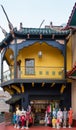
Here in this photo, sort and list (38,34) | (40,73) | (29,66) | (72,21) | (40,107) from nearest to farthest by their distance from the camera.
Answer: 1. (72,21)
2. (38,34)
3. (40,73)
4. (29,66)
5. (40,107)

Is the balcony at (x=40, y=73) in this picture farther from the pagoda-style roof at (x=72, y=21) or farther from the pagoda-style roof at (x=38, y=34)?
the pagoda-style roof at (x=72, y=21)

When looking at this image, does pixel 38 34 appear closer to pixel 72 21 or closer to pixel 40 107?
pixel 72 21

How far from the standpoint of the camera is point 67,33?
35.4 metres

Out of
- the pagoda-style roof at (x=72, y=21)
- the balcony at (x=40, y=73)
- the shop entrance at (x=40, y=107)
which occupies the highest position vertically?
the pagoda-style roof at (x=72, y=21)

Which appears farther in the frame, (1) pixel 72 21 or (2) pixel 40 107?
(2) pixel 40 107

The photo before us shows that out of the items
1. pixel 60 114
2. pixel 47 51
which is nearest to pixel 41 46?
pixel 47 51

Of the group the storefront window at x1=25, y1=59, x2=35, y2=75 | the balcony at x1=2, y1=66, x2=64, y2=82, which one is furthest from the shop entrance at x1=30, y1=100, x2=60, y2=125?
the storefront window at x1=25, y1=59, x2=35, y2=75

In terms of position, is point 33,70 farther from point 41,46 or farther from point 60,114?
point 60,114

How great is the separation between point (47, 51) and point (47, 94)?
357cm

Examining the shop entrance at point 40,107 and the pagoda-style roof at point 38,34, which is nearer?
the pagoda-style roof at point 38,34

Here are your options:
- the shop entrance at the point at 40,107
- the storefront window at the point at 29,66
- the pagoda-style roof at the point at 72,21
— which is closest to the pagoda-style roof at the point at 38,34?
the pagoda-style roof at the point at 72,21

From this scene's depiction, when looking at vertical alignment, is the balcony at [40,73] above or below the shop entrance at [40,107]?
above

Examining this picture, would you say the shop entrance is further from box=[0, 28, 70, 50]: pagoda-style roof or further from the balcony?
box=[0, 28, 70, 50]: pagoda-style roof

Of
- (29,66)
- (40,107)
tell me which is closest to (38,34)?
(29,66)
